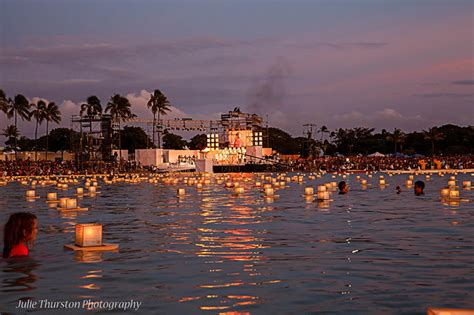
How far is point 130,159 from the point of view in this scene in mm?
141750

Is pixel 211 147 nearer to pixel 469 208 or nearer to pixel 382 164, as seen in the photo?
pixel 382 164

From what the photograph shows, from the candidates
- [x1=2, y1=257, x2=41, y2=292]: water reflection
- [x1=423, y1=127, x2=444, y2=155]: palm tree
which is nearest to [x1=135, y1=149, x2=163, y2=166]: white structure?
[x1=423, y1=127, x2=444, y2=155]: palm tree

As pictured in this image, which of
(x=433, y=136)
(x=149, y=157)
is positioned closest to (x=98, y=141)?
(x=149, y=157)

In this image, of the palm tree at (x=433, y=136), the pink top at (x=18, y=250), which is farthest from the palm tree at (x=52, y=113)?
the pink top at (x=18, y=250)

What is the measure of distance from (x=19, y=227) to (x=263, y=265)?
5.13 metres

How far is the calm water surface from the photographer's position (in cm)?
1077

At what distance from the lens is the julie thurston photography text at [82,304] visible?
10.2 m

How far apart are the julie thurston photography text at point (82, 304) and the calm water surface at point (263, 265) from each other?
206mm

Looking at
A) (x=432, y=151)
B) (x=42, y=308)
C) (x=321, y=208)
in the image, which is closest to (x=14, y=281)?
(x=42, y=308)

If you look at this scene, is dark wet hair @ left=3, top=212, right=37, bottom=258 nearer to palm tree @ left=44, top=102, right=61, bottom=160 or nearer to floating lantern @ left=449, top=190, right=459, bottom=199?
floating lantern @ left=449, top=190, right=459, bottom=199

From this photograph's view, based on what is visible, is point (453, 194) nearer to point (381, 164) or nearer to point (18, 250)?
point (18, 250)

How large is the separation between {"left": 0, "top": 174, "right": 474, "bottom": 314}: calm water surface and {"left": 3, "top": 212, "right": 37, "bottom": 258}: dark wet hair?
1.82ft

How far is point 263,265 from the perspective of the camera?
14195mm

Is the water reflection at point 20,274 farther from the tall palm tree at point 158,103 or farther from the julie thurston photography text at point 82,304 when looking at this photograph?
the tall palm tree at point 158,103
